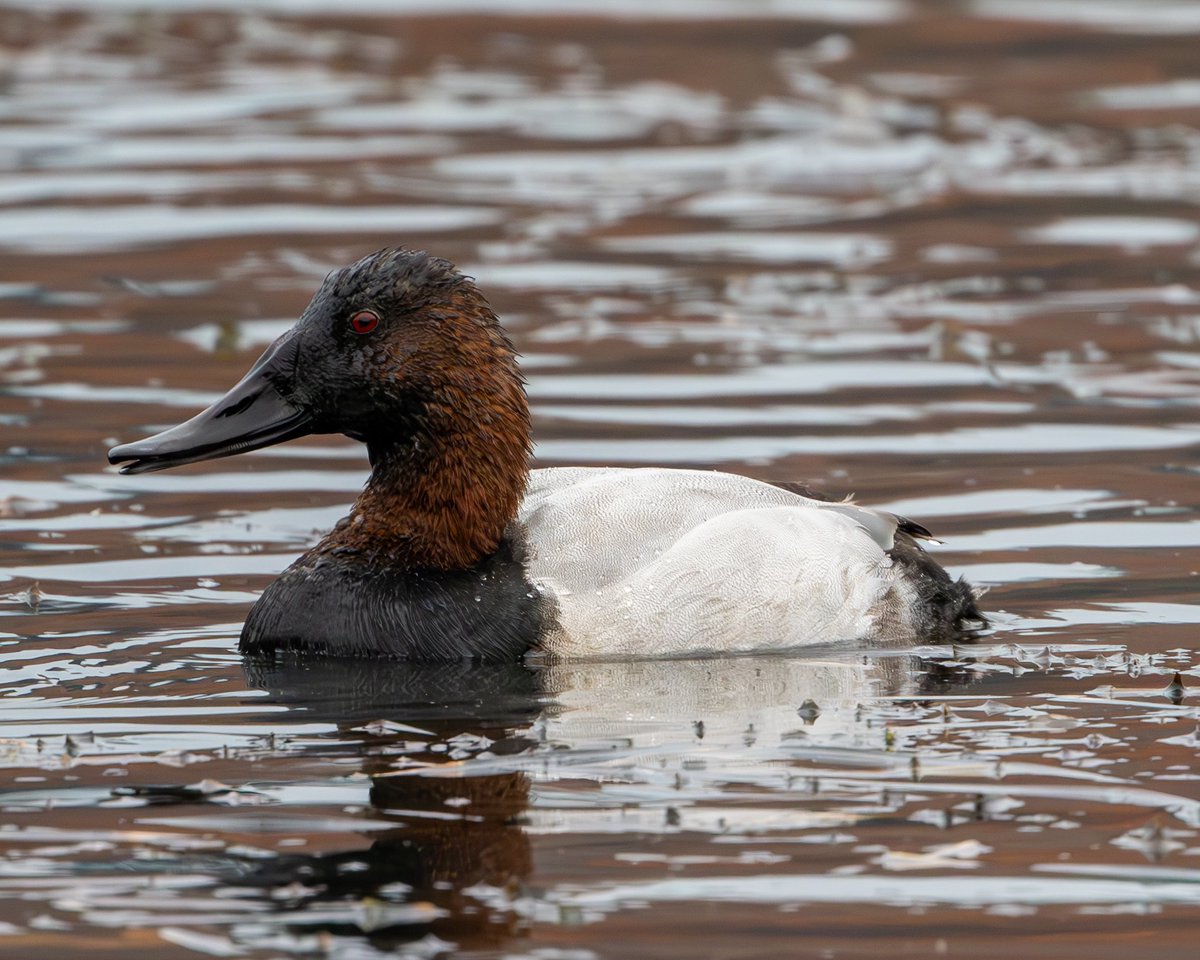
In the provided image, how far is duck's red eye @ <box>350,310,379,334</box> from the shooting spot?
315 inches

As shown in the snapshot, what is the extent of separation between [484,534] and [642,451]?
3.20m

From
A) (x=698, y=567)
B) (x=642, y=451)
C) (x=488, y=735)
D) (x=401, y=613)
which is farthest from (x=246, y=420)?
(x=642, y=451)

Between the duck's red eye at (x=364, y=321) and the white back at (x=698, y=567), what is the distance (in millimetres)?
845

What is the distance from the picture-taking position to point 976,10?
26.2m

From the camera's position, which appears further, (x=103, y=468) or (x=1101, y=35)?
(x=1101, y=35)

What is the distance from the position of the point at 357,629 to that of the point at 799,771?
200 cm

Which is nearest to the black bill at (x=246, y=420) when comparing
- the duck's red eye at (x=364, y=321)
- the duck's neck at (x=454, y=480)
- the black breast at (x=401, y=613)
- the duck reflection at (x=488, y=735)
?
the duck's red eye at (x=364, y=321)

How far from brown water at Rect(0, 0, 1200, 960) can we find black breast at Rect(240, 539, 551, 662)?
18 centimetres

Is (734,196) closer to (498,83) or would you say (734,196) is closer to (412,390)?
(498,83)

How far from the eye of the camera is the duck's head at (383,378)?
8000mm

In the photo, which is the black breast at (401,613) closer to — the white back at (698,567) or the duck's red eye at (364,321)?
the white back at (698,567)

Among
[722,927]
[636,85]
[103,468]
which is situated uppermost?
[636,85]

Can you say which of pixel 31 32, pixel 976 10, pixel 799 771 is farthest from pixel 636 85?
pixel 799 771

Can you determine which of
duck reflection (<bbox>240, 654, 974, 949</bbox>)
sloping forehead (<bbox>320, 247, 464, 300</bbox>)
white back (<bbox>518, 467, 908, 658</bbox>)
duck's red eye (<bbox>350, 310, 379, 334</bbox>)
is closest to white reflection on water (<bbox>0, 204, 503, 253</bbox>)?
sloping forehead (<bbox>320, 247, 464, 300</bbox>)
